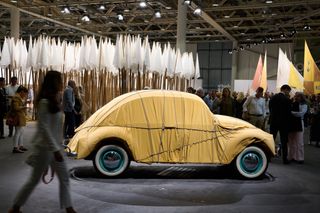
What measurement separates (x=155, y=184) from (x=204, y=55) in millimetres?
24496

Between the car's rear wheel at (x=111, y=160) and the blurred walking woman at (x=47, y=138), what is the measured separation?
206 centimetres

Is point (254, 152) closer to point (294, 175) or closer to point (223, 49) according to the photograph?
point (294, 175)

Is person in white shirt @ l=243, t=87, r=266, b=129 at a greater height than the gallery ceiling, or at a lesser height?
lesser

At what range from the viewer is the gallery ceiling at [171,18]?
55.8 ft

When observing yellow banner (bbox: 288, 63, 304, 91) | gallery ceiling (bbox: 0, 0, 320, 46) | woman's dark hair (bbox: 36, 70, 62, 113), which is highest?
gallery ceiling (bbox: 0, 0, 320, 46)

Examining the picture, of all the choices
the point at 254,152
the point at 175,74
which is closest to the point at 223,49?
the point at 175,74

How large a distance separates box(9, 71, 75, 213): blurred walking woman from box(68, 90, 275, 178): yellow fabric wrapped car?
2.04m

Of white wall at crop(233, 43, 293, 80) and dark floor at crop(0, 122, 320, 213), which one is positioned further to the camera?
white wall at crop(233, 43, 293, 80)

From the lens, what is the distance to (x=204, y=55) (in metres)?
29.3

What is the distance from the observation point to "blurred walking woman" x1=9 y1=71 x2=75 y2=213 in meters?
3.57

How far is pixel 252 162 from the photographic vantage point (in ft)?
20.1

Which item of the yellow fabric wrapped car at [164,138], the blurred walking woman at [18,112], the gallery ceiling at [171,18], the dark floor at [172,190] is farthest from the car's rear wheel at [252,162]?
the gallery ceiling at [171,18]

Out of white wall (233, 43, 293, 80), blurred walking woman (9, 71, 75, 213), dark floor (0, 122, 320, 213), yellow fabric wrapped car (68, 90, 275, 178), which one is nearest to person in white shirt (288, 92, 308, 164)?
dark floor (0, 122, 320, 213)

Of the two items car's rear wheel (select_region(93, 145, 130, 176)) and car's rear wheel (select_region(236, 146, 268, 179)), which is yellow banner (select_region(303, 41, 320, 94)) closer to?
car's rear wheel (select_region(236, 146, 268, 179))
